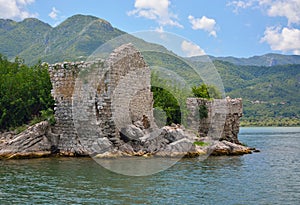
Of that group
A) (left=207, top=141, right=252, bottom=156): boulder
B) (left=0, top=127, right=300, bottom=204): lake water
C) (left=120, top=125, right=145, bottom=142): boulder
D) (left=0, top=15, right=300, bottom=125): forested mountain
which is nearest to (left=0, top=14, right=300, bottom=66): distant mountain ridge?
(left=0, top=15, right=300, bottom=125): forested mountain

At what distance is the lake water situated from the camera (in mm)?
12312

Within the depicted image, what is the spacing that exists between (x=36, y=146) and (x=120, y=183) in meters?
10.1

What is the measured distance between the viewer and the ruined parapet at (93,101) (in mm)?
22500

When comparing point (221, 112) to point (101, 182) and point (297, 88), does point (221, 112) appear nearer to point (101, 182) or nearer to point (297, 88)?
point (101, 182)

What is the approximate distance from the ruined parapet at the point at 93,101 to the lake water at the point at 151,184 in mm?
2265

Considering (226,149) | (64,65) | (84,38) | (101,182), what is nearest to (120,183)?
(101,182)

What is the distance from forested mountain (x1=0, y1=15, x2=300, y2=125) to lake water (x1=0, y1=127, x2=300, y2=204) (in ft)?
266

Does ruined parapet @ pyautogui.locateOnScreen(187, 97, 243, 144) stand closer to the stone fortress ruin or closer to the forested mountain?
the stone fortress ruin

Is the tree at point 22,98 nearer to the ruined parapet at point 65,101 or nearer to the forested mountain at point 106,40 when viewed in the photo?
the ruined parapet at point 65,101

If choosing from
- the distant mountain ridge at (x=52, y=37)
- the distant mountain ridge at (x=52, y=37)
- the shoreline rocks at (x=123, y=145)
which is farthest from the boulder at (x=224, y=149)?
the distant mountain ridge at (x=52, y=37)

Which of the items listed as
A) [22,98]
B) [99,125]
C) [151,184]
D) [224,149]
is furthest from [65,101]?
[224,149]

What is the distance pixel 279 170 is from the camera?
19.4 m

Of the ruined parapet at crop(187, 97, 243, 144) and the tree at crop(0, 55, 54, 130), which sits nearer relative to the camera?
the tree at crop(0, 55, 54, 130)

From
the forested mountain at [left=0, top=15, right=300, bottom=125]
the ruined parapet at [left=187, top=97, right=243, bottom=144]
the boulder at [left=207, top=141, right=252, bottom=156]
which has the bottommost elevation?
the boulder at [left=207, top=141, right=252, bottom=156]
